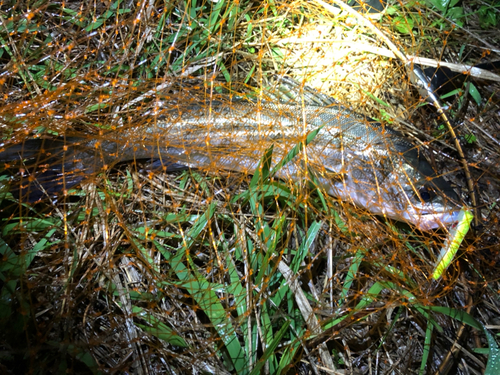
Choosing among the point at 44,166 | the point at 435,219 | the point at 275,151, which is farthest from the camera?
the point at 275,151

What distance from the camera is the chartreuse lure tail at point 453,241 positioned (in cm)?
225

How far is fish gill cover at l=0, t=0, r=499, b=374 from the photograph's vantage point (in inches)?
81.3

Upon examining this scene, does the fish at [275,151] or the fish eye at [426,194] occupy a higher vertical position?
the fish at [275,151]

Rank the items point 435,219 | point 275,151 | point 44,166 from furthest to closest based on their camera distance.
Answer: point 275,151
point 435,219
point 44,166

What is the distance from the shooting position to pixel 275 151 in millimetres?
2543

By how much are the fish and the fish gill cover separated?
14 mm

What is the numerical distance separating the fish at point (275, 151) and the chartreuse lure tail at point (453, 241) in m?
0.08

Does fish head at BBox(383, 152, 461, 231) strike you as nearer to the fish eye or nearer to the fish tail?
the fish eye

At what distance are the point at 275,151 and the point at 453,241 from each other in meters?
1.24

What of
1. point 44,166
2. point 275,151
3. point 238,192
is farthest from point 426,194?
point 44,166

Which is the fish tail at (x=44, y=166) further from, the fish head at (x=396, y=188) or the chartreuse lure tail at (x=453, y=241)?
the chartreuse lure tail at (x=453, y=241)

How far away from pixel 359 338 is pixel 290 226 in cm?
79

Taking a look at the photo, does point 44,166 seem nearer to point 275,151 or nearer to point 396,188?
point 275,151

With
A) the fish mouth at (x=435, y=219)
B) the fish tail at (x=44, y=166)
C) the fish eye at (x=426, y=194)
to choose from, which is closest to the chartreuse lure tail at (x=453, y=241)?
the fish mouth at (x=435, y=219)
